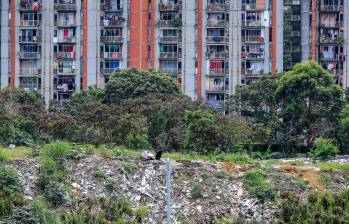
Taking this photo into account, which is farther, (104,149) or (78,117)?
(78,117)

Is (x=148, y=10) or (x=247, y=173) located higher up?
(x=148, y=10)

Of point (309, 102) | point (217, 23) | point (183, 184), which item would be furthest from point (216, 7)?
point (183, 184)

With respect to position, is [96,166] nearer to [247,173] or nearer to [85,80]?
[247,173]

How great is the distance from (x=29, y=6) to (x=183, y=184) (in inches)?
1527

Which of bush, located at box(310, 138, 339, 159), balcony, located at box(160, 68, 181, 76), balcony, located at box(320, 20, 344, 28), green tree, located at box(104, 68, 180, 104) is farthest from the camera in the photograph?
balcony, located at box(320, 20, 344, 28)

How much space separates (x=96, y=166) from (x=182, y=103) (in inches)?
627

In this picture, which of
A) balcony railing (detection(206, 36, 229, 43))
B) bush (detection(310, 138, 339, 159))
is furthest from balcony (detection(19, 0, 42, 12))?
bush (detection(310, 138, 339, 159))

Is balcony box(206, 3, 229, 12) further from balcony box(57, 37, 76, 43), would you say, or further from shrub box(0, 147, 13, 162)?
shrub box(0, 147, 13, 162)

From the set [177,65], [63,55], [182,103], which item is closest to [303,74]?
[182,103]

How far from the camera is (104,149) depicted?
3666cm

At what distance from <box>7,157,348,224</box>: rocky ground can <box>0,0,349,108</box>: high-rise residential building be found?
107 ft

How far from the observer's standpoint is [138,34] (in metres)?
69.4

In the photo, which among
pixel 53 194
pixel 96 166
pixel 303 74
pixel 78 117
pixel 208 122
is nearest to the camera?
pixel 53 194

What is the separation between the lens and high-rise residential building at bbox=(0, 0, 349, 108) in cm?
6938
